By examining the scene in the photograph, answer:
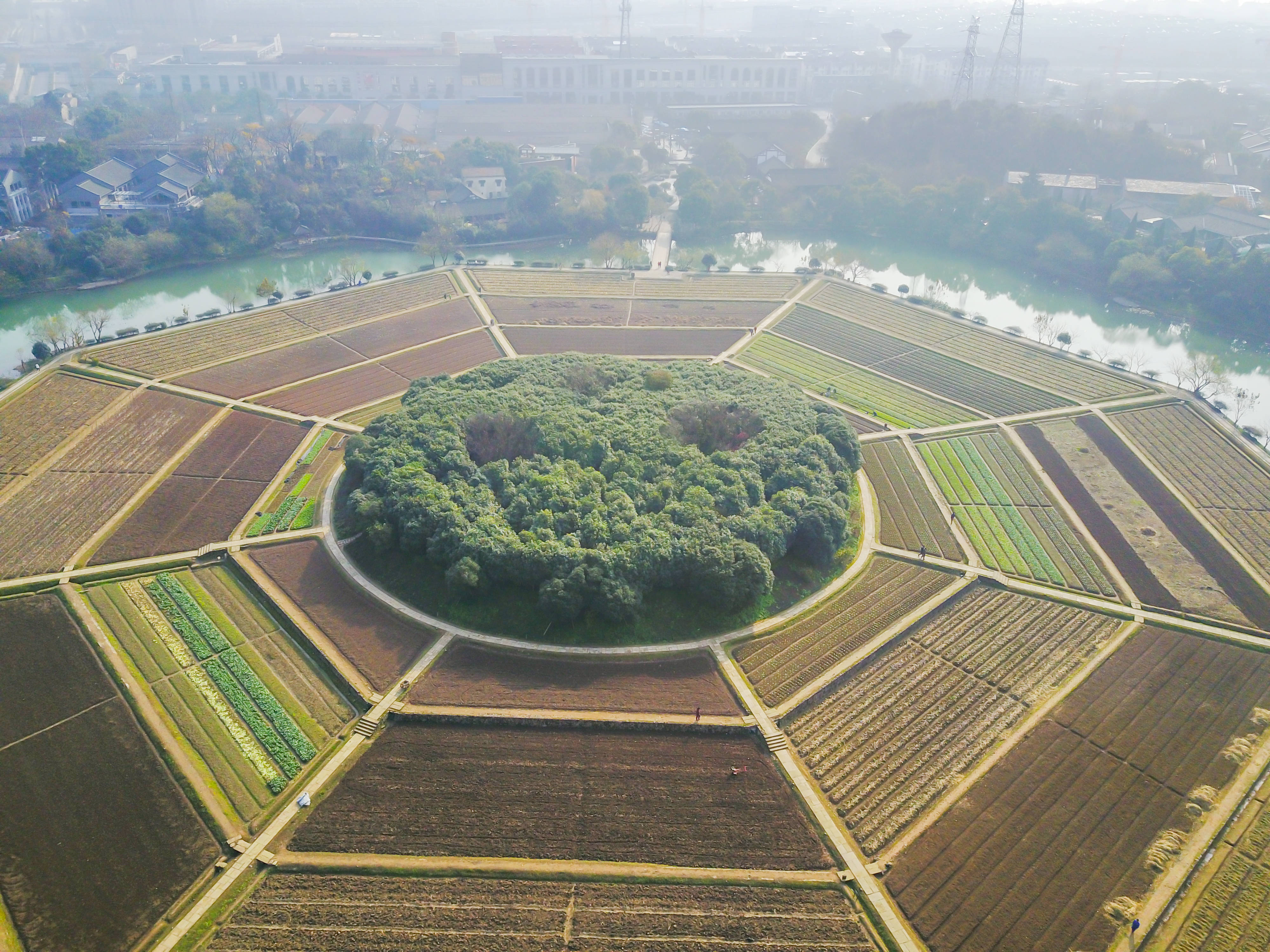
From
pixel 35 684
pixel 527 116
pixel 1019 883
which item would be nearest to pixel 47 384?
pixel 35 684

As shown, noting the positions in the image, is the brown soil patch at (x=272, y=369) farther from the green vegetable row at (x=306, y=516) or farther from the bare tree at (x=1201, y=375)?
the bare tree at (x=1201, y=375)

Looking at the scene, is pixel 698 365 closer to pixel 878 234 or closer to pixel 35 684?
pixel 35 684

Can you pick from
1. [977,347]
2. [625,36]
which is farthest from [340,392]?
[625,36]

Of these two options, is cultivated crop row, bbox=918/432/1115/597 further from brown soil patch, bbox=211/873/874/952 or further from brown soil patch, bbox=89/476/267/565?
brown soil patch, bbox=89/476/267/565

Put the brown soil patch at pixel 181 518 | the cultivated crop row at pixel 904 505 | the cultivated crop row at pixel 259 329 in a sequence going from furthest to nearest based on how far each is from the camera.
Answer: the cultivated crop row at pixel 259 329, the cultivated crop row at pixel 904 505, the brown soil patch at pixel 181 518

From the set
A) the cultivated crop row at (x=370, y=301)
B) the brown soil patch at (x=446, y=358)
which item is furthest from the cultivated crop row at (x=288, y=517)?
the cultivated crop row at (x=370, y=301)

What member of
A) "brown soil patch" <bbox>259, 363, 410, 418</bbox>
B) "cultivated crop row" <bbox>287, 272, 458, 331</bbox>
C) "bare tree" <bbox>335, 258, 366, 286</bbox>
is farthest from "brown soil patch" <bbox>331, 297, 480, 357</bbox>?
"bare tree" <bbox>335, 258, 366, 286</bbox>
